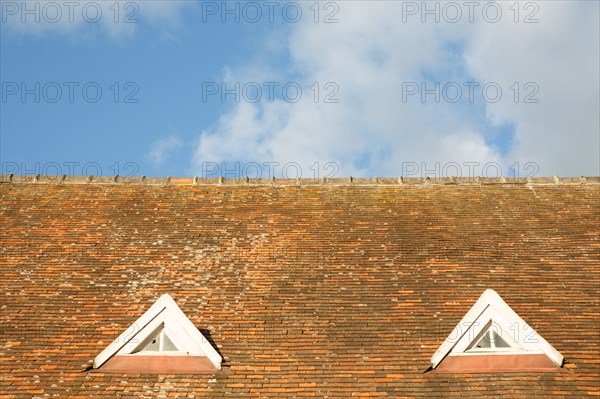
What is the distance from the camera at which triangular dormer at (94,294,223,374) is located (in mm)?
11562

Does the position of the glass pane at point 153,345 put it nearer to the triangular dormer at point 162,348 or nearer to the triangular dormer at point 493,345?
the triangular dormer at point 162,348

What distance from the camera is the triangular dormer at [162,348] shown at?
11.6 meters

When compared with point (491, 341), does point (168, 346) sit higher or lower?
higher

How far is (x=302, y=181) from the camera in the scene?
17922 millimetres

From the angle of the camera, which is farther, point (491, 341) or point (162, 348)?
point (491, 341)

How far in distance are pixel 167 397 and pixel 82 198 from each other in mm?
7856

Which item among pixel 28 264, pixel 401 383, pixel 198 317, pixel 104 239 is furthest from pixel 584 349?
pixel 28 264

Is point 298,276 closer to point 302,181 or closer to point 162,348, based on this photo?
point 162,348

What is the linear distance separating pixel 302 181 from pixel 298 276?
4.29 m

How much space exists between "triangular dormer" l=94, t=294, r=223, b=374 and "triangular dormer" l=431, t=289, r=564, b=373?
4.24 meters

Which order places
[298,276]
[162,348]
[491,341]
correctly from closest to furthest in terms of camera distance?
1. [162,348]
2. [491,341]
3. [298,276]

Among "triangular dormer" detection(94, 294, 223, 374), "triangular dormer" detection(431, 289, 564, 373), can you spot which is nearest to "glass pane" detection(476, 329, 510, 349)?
"triangular dormer" detection(431, 289, 564, 373)

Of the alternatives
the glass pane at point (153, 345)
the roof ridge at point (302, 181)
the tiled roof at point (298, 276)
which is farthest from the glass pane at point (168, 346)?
the roof ridge at point (302, 181)

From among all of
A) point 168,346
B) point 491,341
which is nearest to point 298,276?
point 168,346
